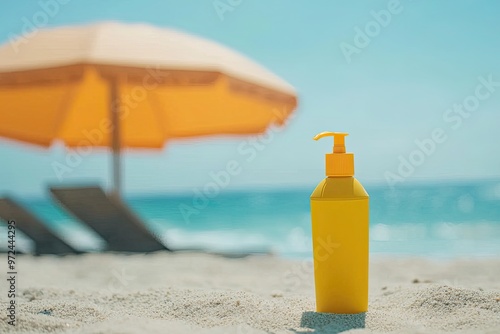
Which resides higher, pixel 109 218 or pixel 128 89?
pixel 128 89

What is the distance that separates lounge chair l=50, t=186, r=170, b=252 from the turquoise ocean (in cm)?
13

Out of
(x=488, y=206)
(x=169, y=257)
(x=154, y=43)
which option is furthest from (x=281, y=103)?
(x=488, y=206)

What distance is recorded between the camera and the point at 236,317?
1881mm

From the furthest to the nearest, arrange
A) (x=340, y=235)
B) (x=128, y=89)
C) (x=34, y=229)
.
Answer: (x=128, y=89) → (x=34, y=229) → (x=340, y=235)

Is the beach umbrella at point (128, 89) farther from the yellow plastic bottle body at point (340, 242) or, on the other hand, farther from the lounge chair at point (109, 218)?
the yellow plastic bottle body at point (340, 242)

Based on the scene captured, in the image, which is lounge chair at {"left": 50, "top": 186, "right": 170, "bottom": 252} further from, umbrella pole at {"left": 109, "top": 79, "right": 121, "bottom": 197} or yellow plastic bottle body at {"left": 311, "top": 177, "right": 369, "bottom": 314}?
yellow plastic bottle body at {"left": 311, "top": 177, "right": 369, "bottom": 314}

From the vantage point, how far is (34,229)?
505 centimetres

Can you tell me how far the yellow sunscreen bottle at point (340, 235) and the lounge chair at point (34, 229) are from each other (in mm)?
3511

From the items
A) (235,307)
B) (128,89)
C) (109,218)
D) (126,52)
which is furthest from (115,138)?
(235,307)

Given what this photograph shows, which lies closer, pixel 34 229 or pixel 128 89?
pixel 34 229

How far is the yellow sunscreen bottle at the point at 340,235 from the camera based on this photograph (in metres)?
1.79

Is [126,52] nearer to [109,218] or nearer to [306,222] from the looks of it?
[109,218]

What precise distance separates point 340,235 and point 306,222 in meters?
15.3

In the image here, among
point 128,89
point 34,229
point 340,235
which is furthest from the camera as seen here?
point 128,89
